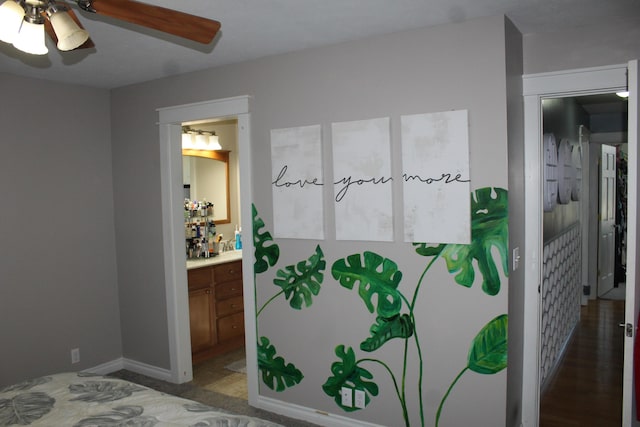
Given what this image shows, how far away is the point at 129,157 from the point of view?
3973 mm

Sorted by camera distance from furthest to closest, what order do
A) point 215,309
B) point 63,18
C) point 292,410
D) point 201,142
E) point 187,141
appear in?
1. point 201,142
2. point 187,141
3. point 215,309
4. point 292,410
5. point 63,18

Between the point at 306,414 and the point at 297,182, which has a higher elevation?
the point at 297,182

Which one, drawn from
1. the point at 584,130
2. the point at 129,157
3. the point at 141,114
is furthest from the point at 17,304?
the point at 584,130

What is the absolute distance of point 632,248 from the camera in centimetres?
212

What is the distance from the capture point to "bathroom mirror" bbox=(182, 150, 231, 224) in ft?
15.7

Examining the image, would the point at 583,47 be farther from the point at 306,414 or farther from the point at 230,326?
the point at 230,326

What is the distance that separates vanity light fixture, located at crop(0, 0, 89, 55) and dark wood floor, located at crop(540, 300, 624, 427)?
329 centimetres

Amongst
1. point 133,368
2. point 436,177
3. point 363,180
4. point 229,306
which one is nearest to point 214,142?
point 229,306

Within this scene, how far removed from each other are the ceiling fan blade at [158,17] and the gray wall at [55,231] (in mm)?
2444

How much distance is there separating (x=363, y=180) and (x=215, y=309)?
2.20 metres

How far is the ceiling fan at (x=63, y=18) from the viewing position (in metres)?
1.43

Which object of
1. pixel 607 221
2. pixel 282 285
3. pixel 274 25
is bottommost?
pixel 282 285

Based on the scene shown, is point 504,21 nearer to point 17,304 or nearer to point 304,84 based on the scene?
point 304,84

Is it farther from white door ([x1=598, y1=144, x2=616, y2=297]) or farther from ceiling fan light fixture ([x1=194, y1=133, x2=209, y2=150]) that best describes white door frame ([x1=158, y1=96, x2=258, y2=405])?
white door ([x1=598, y1=144, x2=616, y2=297])
